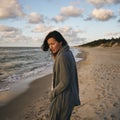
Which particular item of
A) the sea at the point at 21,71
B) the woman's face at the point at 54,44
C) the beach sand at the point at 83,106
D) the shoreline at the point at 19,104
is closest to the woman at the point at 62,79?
the woman's face at the point at 54,44

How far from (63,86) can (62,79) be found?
8 centimetres

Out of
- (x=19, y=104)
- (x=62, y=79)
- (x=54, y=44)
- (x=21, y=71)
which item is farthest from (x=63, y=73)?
(x=21, y=71)

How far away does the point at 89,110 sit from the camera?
6.38m

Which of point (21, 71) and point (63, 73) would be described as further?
point (21, 71)

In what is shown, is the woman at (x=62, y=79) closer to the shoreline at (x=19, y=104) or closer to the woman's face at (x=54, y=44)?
the woman's face at (x=54, y=44)

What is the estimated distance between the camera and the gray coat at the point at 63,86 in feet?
9.42

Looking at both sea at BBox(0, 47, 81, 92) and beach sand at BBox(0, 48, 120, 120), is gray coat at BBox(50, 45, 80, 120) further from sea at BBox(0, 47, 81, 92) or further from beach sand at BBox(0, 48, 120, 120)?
beach sand at BBox(0, 48, 120, 120)

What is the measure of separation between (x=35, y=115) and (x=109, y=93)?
9.50 ft

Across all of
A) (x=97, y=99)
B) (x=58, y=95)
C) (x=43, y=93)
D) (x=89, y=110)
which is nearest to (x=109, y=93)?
(x=97, y=99)

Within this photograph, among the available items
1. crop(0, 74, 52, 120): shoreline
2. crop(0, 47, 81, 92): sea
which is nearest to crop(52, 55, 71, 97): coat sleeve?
crop(0, 47, 81, 92): sea

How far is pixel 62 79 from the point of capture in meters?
2.88

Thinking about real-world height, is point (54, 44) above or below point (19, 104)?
above

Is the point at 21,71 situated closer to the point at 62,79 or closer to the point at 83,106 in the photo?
the point at 83,106

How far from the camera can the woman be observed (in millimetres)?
2877
